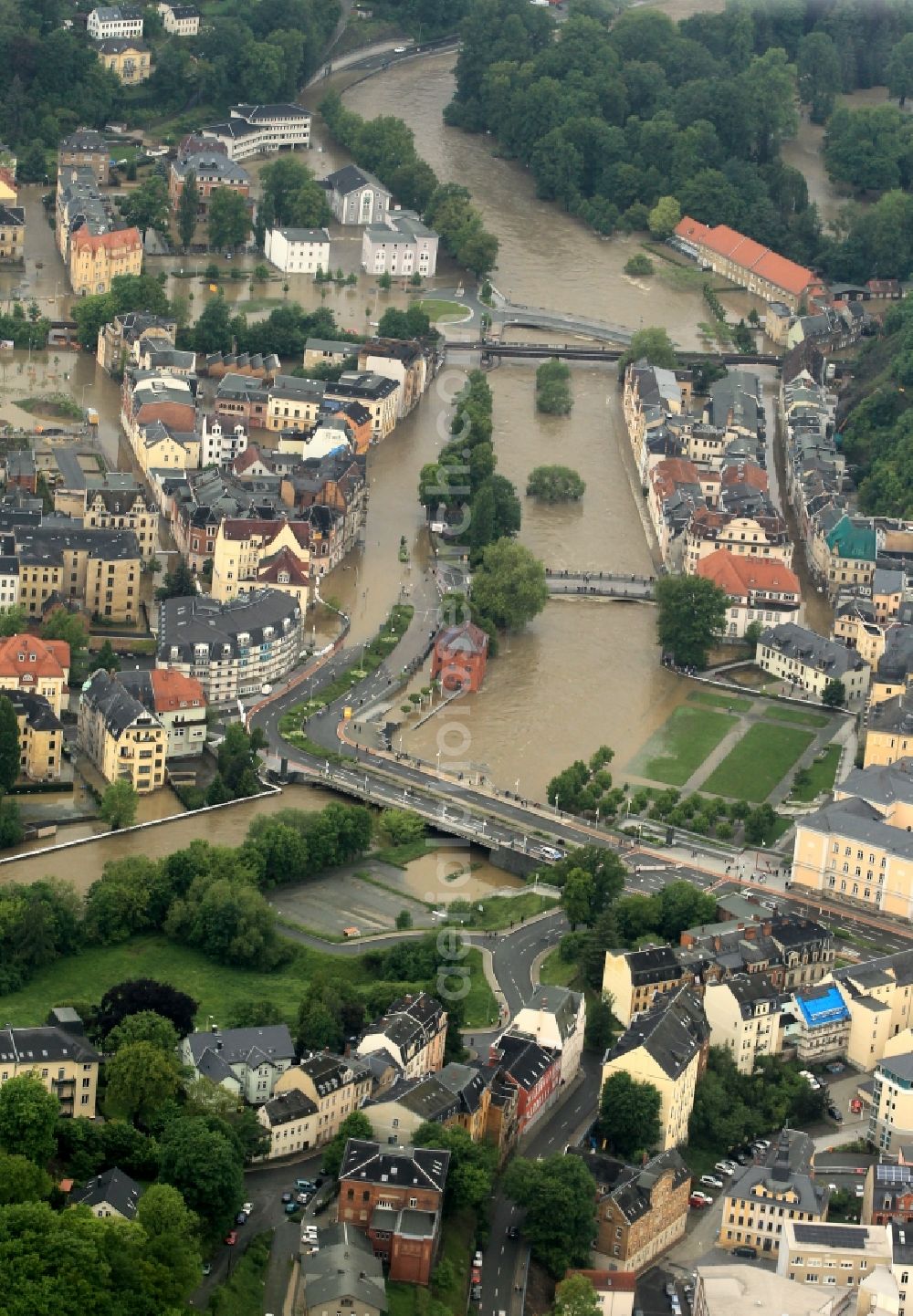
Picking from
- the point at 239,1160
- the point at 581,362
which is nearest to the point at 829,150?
the point at 581,362

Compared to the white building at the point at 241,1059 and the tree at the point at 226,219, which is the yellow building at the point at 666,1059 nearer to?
the white building at the point at 241,1059

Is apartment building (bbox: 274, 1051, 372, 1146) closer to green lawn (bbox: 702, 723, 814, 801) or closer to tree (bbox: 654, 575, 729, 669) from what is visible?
green lawn (bbox: 702, 723, 814, 801)

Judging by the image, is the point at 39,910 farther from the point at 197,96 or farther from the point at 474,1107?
the point at 197,96

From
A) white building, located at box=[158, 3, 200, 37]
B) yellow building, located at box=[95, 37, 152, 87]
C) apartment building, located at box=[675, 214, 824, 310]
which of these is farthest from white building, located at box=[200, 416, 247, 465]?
white building, located at box=[158, 3, 200, 37]

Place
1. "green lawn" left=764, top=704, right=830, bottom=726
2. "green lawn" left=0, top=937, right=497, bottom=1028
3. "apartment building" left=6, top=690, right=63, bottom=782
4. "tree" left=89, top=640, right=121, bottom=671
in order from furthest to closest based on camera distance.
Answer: "green lawn" left=764, top=704, right=830, bottom=726 → "tree" left=89, top=640, right=121, bottom=671 → "apartment building" left=6, top=690, right=63, bottom=782 → "green lawn" left=0, top=937, right=497, bottom=1028

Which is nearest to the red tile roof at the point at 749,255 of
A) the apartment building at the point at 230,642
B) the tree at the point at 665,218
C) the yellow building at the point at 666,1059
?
the tree at the point at 665,218

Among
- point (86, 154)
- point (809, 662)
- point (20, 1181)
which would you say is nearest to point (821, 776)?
point (809, 662)

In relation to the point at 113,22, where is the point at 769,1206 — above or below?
below

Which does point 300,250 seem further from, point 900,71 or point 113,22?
point 900,71
